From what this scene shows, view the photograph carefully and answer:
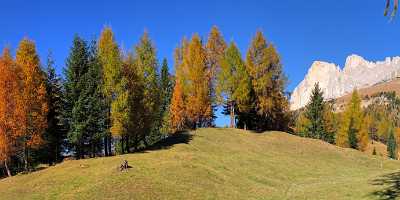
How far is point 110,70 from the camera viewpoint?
49969 millimetres

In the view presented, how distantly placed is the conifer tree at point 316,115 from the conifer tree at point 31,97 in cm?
6580

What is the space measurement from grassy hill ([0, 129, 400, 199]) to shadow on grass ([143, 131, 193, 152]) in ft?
0.48

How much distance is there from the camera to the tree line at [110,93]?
4422 cm

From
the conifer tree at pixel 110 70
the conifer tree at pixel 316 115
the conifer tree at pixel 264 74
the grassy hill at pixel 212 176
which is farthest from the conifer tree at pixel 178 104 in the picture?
the conifer tree at pixel 316 115

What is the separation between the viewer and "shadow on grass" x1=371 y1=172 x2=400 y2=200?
31.1 meters

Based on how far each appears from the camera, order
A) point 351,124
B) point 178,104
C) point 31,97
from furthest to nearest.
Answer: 1. point 351,124
2. point 178,104
3. point 31,97

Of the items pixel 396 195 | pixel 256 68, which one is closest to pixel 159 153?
pixel 396 195

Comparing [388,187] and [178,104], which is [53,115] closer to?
[178,104]

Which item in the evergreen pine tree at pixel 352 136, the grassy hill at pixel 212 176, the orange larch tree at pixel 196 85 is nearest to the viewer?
the grassy hill at pixel 212 176

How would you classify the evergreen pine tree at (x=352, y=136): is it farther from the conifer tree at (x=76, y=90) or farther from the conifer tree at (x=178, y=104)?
the conifer tree at (x=76, y=90)

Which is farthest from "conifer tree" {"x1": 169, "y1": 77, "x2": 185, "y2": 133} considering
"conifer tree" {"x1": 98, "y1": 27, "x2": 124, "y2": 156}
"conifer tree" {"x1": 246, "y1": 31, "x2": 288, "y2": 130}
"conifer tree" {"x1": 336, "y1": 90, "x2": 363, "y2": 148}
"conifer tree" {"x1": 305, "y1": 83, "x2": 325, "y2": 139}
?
"conifer tree" {"x1": 336, "y1": 90, "x2": 363, "y2": 148}

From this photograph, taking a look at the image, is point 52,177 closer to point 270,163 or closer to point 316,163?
point 270,163

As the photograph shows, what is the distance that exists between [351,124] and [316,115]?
27.0 ft

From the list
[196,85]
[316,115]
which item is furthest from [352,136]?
[196,85]
